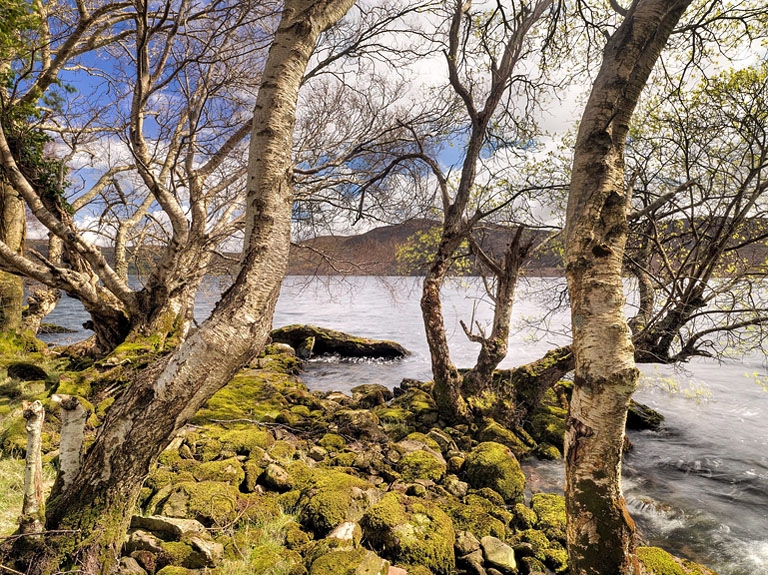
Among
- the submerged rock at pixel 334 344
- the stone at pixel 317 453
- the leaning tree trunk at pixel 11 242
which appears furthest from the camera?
the submerged rock at pixel 334 344

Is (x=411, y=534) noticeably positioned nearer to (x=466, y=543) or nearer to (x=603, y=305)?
(x=466, y=543)

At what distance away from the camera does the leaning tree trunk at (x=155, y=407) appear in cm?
264

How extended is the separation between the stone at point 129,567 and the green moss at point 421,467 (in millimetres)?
3894

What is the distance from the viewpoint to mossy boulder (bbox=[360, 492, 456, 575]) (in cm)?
396

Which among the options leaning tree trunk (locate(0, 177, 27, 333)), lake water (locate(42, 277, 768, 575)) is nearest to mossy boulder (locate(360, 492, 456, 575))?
lake water (locate(42, 277, 768, 575))

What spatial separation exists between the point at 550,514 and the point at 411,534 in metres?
2.46

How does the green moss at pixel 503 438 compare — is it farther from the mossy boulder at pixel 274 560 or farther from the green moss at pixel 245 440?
the mossy boulder at pixel 274 560

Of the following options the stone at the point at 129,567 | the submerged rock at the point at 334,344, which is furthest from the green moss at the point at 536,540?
the submerged rock at the point at 334,344

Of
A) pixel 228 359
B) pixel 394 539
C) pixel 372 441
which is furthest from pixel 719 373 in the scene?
pixel 228 359

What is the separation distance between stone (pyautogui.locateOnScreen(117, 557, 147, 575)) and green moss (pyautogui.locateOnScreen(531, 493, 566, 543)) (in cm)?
454

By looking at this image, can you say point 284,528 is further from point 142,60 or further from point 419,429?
point 142,60

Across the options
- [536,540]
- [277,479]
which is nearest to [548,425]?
[536,540]

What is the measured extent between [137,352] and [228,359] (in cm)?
738

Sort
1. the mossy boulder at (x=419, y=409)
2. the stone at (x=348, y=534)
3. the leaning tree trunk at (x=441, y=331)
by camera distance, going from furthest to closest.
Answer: the mossy boulder at (x=419, y=409), the leaning tree trunk at (x=441, y=331), the stone at (x=348, y=534)
